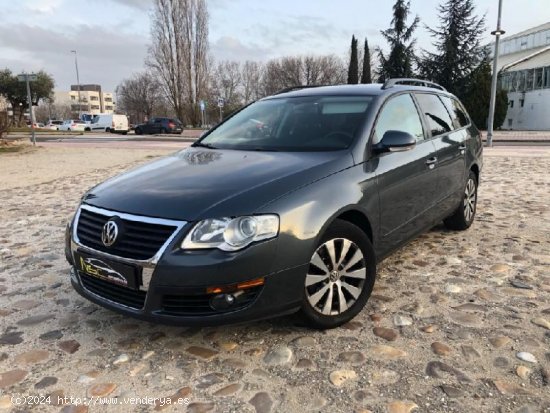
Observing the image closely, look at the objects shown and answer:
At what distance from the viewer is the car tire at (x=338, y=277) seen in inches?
119

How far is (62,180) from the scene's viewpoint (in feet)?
35.1

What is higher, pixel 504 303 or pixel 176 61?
pixel 176 61

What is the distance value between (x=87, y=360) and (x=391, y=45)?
39.8m

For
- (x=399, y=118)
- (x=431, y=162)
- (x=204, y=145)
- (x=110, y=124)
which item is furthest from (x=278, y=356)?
(x=110, y=124)

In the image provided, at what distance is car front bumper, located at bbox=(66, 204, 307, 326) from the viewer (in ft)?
8.67

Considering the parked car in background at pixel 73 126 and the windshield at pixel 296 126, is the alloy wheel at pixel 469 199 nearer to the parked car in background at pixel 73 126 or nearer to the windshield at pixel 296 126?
the windshield at pixel 296 126

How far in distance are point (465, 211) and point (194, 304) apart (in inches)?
153

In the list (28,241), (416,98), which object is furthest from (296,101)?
(28,241)

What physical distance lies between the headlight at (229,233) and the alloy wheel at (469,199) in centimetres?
357

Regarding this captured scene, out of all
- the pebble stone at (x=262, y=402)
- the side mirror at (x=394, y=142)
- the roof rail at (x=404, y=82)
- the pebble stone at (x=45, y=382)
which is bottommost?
the pebble stone at (x=262, y=402)

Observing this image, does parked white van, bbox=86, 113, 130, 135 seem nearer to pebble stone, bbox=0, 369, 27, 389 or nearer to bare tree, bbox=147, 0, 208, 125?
bare tree, bbox=147, 0, 208, 125

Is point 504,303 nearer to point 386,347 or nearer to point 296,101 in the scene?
point 386,347

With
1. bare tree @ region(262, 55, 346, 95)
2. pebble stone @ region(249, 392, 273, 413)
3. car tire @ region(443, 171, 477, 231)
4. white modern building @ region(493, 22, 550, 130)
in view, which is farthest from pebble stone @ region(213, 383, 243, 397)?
bare tree @ region(262, 55, 346, 95)

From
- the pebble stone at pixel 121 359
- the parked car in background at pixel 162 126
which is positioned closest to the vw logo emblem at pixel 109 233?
the pebble stone at pixel 121 359
